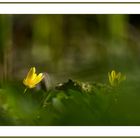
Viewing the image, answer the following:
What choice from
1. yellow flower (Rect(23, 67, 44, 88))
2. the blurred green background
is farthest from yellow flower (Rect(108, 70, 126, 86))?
yellow flower (Rect(23, 67, 44, 88))

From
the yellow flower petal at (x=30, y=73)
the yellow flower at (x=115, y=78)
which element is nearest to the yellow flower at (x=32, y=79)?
the yellow flower petal at (x=30, y=73)

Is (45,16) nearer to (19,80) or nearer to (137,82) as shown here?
(19,80)

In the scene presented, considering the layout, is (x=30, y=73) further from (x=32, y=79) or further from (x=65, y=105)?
(x=65, y=105)

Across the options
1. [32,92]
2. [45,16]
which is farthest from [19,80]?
[45,16]

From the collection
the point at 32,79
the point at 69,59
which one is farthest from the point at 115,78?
the point at 32,79

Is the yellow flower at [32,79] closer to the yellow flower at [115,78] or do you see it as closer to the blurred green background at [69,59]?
the blurred green background at [69,59]
